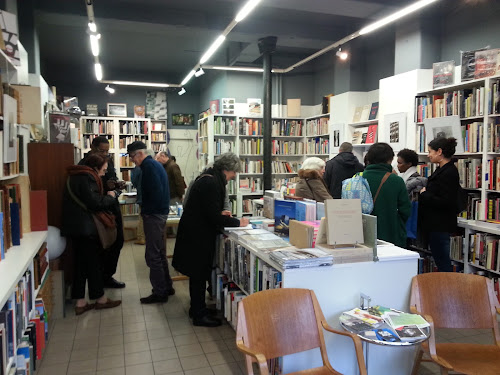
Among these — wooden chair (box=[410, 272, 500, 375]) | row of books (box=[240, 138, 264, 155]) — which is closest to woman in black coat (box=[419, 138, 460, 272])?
wooden chair (box=[410, 272, 500, 375])

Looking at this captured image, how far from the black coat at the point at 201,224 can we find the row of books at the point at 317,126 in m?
4.58

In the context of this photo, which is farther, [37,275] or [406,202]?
[406,202]

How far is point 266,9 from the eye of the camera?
616 centimetres

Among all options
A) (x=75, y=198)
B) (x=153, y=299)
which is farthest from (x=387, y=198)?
(x=75, y=198)

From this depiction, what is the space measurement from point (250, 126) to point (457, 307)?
592cm

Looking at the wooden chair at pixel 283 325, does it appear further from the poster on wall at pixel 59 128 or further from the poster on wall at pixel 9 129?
the poster on wall at pixel 59 128

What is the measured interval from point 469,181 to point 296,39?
4.14 m

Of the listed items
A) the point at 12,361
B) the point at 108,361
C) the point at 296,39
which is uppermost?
the point at 296,39

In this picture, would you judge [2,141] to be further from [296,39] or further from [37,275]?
[296,39]

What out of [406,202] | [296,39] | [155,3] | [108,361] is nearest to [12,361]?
[108,361]

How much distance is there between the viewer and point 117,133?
9266 mm

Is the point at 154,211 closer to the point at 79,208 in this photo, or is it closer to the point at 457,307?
the point at 79,208

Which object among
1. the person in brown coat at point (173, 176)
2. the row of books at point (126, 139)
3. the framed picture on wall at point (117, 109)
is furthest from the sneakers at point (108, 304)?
the framed picture on wall at point (117, 109)

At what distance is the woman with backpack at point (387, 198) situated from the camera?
3.38m
